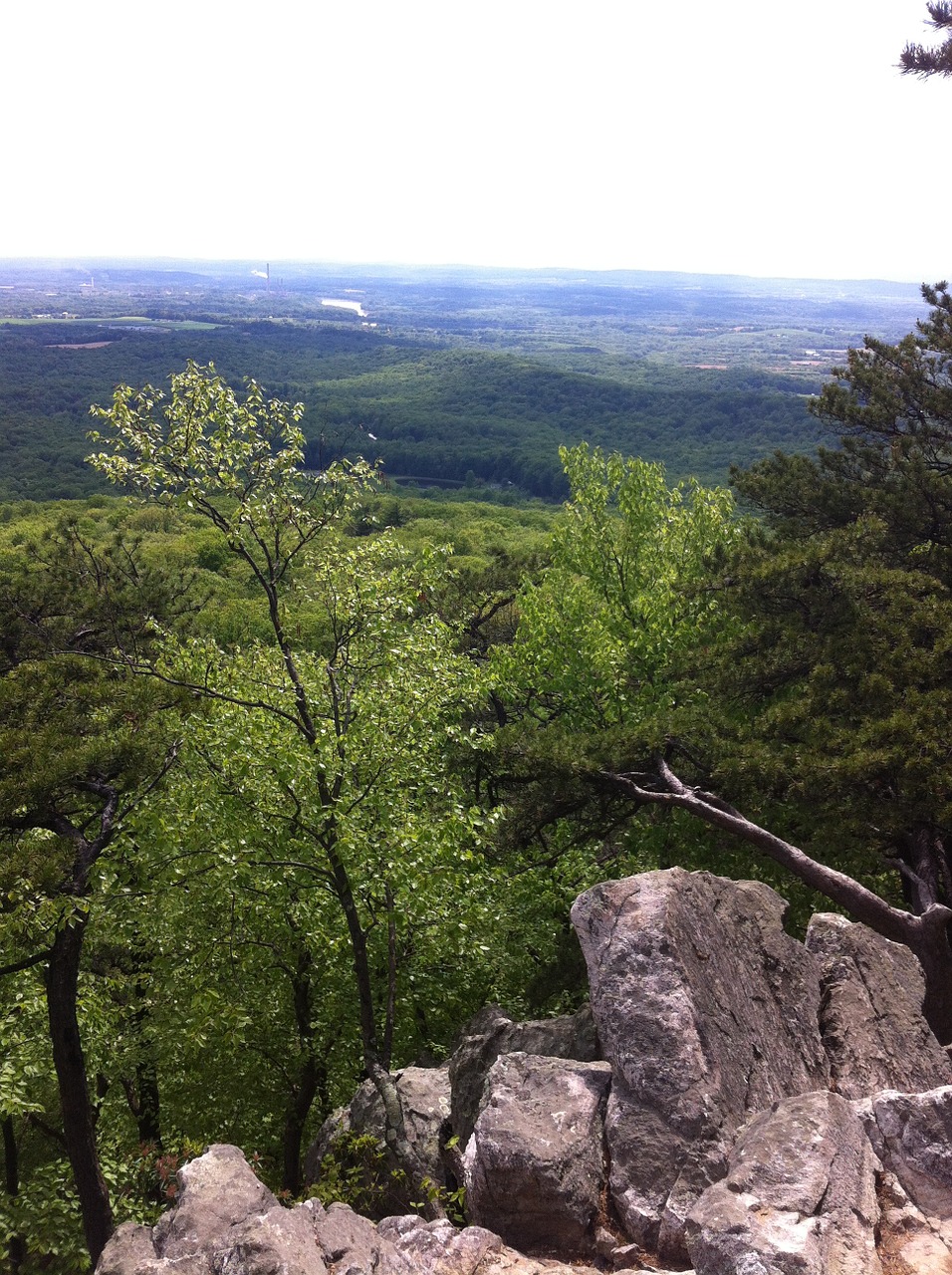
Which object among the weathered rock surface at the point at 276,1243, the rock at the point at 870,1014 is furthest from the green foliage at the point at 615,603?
the weathered rock surface at the point at 276,1243

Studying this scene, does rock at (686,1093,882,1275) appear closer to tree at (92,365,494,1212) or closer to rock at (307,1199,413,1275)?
rock at (307,1199,413,1275)

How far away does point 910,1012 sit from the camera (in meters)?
10.8

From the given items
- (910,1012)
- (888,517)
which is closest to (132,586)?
(888,517)

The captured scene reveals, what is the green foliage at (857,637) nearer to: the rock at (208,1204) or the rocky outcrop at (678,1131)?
the rocky outcrop at (678,1131)

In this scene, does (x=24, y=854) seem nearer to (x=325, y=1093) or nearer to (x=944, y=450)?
(x=325, y=1093)

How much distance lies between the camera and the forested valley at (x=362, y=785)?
12273 millimetres

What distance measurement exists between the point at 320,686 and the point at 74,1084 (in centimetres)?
767

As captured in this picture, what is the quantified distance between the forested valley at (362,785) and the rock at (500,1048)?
3.09ft

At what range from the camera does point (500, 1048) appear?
36.8ft

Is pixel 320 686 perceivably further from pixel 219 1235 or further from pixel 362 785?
pixel 219 1235

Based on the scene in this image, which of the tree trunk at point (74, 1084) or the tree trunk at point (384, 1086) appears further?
the tree trunk at point (74, 1084)

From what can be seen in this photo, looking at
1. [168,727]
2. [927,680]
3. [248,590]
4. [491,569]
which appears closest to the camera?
[168,727]

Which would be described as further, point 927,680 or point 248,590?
point 248,590

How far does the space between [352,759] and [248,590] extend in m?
62.4
